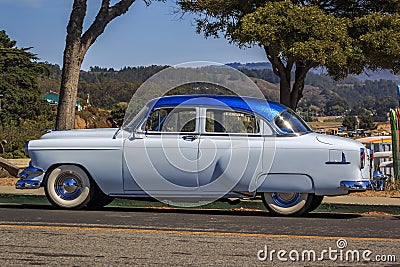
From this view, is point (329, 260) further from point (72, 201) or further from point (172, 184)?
point (72, 201)

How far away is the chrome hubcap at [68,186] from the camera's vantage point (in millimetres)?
10695

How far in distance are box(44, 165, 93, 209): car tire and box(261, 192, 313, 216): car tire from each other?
8.25 ft

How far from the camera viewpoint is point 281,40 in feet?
55.6

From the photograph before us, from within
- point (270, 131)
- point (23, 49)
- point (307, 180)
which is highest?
point (23, 49)

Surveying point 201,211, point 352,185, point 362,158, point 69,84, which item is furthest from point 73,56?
point 352,185

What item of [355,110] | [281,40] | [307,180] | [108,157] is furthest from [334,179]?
[355,110]

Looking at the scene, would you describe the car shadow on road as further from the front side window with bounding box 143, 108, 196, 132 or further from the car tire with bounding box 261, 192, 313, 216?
the front side window with bounding box 143, 108, 196, 132

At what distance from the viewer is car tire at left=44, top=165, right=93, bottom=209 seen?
34.9ft

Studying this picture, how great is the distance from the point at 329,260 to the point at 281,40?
34.3 feet

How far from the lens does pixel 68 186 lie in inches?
422

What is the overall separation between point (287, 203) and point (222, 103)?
1.66m

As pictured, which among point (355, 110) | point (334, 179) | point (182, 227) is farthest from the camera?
point (355, 110)

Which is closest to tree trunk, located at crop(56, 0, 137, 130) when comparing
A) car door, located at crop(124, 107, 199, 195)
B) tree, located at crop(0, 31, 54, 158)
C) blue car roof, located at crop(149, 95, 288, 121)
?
blue car roof, located at crop(149, 95, 288, 121)

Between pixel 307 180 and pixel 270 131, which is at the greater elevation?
pixel 270 131
